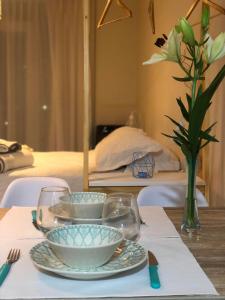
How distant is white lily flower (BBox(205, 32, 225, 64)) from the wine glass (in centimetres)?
57

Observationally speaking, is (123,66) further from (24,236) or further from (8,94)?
(24,236)

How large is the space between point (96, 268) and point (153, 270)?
0.43 feet

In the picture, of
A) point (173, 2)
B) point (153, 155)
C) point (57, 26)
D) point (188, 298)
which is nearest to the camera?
point (188, 298)

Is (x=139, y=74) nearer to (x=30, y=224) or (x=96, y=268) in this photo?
(x=30, y=224)

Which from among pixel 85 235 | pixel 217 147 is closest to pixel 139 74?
pixel 217 147

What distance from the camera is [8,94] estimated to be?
4.72 meters

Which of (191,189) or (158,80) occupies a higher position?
(158,80)

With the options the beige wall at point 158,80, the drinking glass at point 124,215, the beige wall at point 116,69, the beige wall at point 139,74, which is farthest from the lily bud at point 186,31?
the beige wall at point 116,69

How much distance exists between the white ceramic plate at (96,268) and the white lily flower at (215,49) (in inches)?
22.5

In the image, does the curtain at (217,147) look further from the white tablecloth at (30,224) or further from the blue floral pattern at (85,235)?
the blue floral pattern at (85,235)

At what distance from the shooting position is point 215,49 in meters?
1.29

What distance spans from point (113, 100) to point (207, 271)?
13.0ft

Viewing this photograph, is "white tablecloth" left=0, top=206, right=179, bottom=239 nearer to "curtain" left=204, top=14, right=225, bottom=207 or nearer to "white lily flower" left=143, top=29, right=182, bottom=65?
"white lily flower" left=143, top=29, right=182, bottom=65

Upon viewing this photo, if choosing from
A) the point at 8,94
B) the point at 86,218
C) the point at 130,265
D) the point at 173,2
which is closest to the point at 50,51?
the point at 8,94
